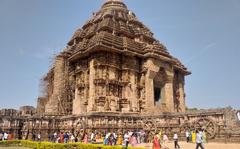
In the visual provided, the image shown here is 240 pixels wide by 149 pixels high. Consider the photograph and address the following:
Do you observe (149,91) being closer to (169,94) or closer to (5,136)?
(169,94)

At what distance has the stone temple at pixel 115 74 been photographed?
28859 mm

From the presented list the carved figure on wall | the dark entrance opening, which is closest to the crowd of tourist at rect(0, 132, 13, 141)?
the carved figure on wall

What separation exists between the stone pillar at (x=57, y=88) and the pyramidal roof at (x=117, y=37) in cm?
174

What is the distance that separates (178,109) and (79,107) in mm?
13644

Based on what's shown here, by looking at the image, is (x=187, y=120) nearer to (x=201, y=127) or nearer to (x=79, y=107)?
(x=201, y=127)

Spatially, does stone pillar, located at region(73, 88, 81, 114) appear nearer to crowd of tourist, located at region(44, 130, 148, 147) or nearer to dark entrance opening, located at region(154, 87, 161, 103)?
crowd of tourist, located at region(44, 130, 148, 147)

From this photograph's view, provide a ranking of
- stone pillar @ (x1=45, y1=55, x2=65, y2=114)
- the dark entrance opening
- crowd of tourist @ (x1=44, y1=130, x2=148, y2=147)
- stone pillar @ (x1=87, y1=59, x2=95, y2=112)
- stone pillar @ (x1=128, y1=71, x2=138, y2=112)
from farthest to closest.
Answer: the dark entrance opening, stone pillar @ (x1=45, y1=55, x2=65, y2=114), stone pillar @ (x1=128, y1=71, x2=138, y2=112), stone pillar @ (x1=87, y1=59, x2=95, y2=112), crowd of tourist @ (x1=44, y1=130, x2=148, y2=147)

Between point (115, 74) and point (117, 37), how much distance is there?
4.75 metres

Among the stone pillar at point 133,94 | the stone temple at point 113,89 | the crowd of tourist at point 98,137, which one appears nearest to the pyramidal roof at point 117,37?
the stone temple at point 113,89

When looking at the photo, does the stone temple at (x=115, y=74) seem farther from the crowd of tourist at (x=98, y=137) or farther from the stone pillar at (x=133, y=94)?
the crowd of tourist at (x=98, y=137)

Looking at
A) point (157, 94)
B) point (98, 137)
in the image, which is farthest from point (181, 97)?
point (98, 137)

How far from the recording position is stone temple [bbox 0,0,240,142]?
24.8 meters

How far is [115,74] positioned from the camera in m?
29.9

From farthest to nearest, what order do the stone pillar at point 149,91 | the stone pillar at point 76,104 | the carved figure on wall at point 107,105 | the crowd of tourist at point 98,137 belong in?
1. the stone pillar at point 76,104
2. the stone pillar at point 149,91
3. the carved figure on wall at point 107,105
4. the crowd of tourist at point 98,137
